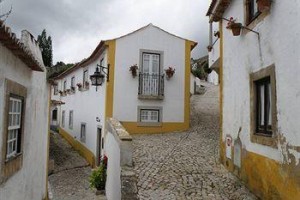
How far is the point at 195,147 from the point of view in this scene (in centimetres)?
1258

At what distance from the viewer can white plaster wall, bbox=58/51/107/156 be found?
17.3 m

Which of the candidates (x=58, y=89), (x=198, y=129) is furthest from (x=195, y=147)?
(x=58, y=89)

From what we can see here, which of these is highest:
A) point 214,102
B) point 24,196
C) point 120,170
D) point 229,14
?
point 229,14

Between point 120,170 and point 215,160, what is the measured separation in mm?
3533

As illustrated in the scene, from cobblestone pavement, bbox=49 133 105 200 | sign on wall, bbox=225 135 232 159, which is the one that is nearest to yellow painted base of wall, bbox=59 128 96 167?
cobblestone pavement, bbox=49 133 105 200

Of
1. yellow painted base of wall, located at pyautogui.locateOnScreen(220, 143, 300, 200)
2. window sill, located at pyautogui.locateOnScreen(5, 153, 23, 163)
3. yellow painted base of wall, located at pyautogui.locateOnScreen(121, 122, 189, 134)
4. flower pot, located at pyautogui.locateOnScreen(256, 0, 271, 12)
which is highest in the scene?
flower pot, located at pyautogui.locateOnScreen(256, 0, 271, 12)

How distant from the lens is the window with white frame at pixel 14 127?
655 cm

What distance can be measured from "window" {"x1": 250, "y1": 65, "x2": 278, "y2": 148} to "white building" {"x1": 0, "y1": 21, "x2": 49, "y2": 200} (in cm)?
460

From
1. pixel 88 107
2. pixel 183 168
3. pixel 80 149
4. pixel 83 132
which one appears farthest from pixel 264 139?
pixel 80 149

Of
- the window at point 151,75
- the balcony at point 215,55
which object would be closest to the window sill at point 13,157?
the balcony at point 215,55

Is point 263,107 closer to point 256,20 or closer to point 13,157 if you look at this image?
point 256,20

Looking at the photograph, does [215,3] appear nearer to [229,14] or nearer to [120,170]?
[229,14]

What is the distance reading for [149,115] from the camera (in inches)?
657

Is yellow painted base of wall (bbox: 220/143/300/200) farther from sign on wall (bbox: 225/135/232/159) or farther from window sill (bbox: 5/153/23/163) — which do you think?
window sill (bbox: 5/153/23/163)
